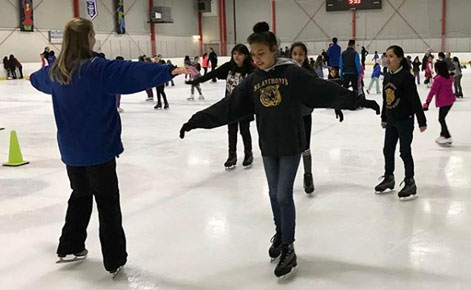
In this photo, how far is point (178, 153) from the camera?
733cm

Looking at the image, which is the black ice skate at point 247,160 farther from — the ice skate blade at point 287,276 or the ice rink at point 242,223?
the ice skate blade at point 287,276

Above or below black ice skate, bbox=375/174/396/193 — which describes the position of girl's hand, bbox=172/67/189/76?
above

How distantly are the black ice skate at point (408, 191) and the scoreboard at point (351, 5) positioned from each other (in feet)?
109

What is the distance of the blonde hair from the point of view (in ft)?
9.86

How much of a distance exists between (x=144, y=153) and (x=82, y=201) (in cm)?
400

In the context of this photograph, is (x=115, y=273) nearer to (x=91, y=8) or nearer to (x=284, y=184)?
(x=284, y=184)

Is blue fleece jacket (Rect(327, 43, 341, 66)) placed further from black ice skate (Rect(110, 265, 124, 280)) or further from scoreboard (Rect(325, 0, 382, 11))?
scoreboard (Rect(325, 0, 382, 11))

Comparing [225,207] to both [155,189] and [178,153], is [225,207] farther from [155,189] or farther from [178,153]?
[178,153]

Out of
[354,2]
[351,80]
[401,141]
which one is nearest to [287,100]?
[401,141]

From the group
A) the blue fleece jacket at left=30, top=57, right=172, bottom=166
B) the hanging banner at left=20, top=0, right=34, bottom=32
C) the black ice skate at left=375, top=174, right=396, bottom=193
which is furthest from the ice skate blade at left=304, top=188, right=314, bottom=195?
the hanging banner at left=20, top=0, right=34, bottom=32

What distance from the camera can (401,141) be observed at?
470 cm

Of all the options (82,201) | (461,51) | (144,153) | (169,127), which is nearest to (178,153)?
(144,153)

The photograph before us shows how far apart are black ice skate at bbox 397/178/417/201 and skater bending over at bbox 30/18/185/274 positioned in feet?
8.67

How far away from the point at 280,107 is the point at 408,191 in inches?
88.0
